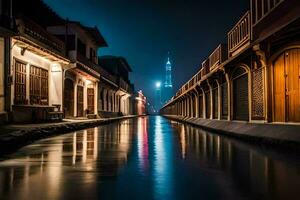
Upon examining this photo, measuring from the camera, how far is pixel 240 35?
22.2m

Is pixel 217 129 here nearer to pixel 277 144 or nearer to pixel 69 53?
pixel 277 144

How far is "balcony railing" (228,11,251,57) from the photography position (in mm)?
20516

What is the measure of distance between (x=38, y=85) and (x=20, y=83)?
367 cm

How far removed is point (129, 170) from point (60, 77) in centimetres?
2352

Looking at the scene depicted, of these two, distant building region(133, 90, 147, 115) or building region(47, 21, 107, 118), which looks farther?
distant building region(133, 90, 147, 115)

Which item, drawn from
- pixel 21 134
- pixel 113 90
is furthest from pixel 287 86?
pixel 113 90

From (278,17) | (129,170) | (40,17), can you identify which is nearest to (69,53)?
(40,17)

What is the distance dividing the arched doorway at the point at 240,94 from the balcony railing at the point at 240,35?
1.40 m

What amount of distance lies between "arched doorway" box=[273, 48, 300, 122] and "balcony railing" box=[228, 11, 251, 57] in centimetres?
491

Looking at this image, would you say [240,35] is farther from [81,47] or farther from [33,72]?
[81,47]

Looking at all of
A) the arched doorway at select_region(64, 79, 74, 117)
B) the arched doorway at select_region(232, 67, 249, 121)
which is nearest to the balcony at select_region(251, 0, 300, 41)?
the arched doorway at select_region(232, 67, 249, 121)

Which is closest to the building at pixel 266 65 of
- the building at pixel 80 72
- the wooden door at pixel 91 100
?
the building at pixel 80 72

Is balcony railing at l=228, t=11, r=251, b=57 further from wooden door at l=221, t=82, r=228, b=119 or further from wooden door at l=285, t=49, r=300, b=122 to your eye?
wooden door at l=285, t=49, r=300, b=122

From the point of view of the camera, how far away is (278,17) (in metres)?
15.9
